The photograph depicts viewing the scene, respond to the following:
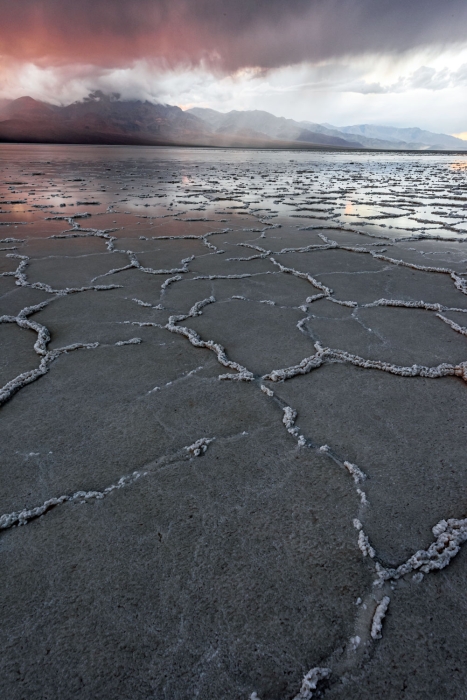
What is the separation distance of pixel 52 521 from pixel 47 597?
25cm

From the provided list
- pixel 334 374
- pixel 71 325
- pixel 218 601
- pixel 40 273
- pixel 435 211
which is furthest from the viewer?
pixel 435 211

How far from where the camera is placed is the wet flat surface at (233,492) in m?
0.91

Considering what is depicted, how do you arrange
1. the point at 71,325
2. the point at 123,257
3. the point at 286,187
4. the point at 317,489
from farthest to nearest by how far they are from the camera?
the point at 286,187, the point at 123,257, the point at 71,325, the point at 317,489

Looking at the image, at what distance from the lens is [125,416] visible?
5.54 ft

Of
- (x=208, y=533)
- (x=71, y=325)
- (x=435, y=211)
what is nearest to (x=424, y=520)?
(x=208, y=533)

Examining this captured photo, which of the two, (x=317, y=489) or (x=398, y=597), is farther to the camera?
(x=317, y=489)

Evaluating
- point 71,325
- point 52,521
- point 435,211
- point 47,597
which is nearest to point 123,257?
point 71,325

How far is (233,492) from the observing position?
52.2 inches

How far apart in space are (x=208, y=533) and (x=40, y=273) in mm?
3189

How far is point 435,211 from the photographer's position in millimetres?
6914

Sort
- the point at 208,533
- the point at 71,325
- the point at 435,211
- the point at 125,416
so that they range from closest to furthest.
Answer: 1. the point at 208,533
2. the point at 125,416
3. the point at 71,325
4. the point at 435,211

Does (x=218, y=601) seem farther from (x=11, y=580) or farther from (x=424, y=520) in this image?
(x=424, y=520)

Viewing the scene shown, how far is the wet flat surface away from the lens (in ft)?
2.98

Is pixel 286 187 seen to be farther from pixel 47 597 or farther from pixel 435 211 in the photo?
pixel 47 597
